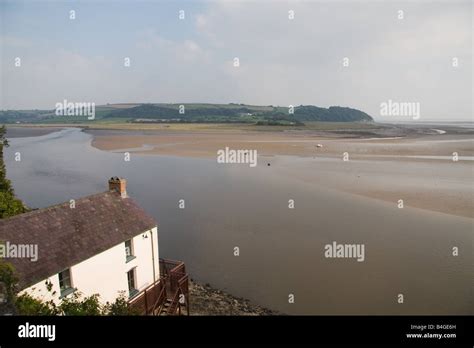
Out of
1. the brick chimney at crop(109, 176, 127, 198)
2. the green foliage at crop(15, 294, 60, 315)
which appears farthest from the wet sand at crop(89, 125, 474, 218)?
the green foliage at crop(15, 294, 60, 315)

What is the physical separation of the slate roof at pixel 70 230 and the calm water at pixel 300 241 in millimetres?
4832

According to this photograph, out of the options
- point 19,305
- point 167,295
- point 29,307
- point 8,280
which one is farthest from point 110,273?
point 8,280

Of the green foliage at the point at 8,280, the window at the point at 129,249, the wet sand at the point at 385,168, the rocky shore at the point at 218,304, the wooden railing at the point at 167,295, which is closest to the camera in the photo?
the green foliage at the point at 8,280

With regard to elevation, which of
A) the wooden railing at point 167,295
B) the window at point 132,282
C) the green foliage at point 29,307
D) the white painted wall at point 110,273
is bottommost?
the wooden railing at point 167,295

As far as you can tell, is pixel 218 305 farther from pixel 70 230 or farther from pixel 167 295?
pixel 70 230

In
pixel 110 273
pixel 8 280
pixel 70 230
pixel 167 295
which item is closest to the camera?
pixel 8 280

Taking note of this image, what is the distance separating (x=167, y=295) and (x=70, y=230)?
4.17 m

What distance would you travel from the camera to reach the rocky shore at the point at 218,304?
40.4 feet

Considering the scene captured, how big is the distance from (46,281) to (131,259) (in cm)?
301

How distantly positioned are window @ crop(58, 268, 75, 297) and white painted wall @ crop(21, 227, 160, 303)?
0.11 m

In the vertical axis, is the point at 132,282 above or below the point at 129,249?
below

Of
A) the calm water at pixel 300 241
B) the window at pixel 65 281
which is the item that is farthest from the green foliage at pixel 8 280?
the calm water at pixel 300 241

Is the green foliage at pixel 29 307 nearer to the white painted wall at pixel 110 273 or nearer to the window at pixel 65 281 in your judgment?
the white painted wall at pixel 110 273

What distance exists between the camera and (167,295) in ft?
39.8
